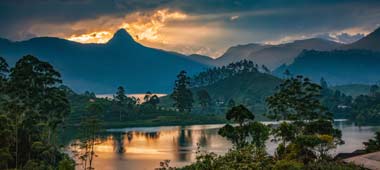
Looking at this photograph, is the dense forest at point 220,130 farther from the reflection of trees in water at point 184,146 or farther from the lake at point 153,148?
the reflection of trees in water at point 184,146

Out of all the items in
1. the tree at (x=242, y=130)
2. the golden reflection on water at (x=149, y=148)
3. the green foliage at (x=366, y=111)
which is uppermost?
the green foliage at (x=366, y=111)

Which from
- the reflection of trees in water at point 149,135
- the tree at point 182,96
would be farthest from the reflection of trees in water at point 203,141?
the tree at point 182,96

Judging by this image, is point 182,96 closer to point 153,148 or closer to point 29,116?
point 153,148

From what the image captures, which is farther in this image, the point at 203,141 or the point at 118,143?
the point at 118,143

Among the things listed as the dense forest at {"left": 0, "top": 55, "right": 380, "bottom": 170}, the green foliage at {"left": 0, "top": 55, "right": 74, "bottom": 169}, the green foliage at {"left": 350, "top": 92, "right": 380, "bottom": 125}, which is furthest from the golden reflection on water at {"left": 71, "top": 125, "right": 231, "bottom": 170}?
the green foliage at {"left": 350, "top": 92, "right": 380, "bottom": 125}

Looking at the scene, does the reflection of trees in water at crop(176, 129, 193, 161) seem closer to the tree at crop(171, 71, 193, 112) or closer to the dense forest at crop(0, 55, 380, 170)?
the dense forest at crop(0, 55, 380, 170)

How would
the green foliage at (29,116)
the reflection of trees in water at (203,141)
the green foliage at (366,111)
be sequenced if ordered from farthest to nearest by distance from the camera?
the green foliage at (366,111) < the reflection of trees in water at (203,141) < the green foliage at (29,116)

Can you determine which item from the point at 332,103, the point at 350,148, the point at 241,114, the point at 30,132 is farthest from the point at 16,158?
the point at 332,103

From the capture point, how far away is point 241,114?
166ft

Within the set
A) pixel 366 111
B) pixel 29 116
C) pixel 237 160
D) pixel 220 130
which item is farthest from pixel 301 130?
pixel 366 111

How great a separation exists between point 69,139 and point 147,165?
3868cm

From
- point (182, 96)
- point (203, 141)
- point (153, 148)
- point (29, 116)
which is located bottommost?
point (153, 148)

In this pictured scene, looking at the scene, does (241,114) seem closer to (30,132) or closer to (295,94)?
(295,94)

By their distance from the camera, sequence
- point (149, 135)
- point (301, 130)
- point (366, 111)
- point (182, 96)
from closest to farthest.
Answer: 1. point (301, 130)
2. point (149, 135)
3. point (366, 111)
4. point (182, 96)
